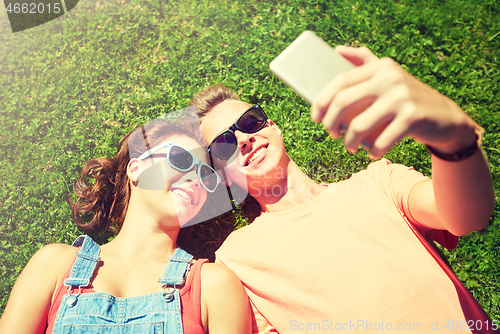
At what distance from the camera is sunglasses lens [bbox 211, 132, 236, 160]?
2951 millimetres

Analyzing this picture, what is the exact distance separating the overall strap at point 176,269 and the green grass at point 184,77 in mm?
793

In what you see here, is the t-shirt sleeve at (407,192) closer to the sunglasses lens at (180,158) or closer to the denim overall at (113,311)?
the sunglasses lens at (180,158)

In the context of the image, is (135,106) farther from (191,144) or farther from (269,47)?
(269,47)

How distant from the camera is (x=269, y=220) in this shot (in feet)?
9.20

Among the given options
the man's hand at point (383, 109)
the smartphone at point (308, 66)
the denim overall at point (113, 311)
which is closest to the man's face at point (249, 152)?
the denim overall at point (113, 311)

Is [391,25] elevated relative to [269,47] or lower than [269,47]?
elevated

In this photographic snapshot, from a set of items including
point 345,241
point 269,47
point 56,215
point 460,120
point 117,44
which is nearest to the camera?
point 460,120

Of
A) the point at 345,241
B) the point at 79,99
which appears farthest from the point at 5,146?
the point at 345,241

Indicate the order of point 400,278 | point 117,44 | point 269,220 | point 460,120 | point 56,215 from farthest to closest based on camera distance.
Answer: point 117,44 < point 56,215 < point 269,220 < point 400,278 < point 460,120

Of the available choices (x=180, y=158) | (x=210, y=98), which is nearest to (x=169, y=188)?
(x=180, y=158)

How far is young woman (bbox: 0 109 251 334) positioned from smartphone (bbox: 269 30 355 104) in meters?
1.74

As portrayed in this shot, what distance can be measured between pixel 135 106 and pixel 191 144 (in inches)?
57.6

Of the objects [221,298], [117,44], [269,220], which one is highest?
[117,44]

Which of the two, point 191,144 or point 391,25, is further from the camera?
point 391,25
